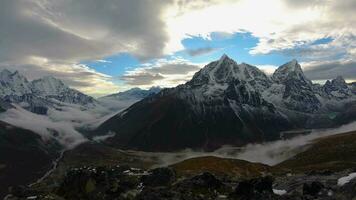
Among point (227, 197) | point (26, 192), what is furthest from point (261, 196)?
point (26, 192)

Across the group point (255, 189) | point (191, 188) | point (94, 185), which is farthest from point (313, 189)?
point (94, 185)

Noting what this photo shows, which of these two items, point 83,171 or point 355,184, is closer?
point 355,184

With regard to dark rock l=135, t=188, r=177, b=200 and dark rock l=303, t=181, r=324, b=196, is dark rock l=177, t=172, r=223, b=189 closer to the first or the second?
dark rock l=135, t=188, r=177, b=200

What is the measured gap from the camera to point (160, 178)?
11875cm

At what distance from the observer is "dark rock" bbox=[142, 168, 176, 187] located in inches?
4564

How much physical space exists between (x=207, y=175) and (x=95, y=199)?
84.1 feet

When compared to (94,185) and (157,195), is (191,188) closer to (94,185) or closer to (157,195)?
(157,195)

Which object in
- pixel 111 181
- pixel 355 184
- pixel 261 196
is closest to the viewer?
pixel 355 184

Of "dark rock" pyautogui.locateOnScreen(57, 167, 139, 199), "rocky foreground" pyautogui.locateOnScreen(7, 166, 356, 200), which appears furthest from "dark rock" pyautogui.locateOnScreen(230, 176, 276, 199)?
"dark rock" pyautogui.locateOnScreen(57, 167, 139, 199)

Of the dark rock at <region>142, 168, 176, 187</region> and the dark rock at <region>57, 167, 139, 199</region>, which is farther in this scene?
the dark rock at <region>142, 168, 176, 187</region>

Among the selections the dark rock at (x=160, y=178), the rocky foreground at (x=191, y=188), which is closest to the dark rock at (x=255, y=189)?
the rocky foreground at (x=191, y=188)

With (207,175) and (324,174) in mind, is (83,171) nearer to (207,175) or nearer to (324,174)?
(207,175)

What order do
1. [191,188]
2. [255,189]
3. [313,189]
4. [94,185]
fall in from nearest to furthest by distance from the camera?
1. [313,189]
2. [255,189]
3. [191,188]
4. [94,185]

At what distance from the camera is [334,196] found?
78.1m
